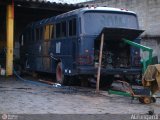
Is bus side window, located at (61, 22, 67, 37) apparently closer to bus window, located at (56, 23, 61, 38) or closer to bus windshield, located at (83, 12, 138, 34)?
bus window, located at (56, 23, 61, 38)

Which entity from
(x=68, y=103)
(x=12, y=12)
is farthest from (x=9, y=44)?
(x=68, y=103)

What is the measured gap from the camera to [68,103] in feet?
40.4

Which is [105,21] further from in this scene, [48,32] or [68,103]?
[68,103]

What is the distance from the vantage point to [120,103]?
1273 cm

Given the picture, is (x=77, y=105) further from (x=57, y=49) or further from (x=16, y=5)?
(x=16, y=5)

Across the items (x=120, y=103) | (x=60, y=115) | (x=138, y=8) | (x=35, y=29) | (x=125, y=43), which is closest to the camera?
(x=60, y=115)

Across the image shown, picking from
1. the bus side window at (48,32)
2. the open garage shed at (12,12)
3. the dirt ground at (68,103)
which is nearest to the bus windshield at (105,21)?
the dirt ground at (68,103)

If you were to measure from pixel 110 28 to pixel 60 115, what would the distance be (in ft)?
21.2

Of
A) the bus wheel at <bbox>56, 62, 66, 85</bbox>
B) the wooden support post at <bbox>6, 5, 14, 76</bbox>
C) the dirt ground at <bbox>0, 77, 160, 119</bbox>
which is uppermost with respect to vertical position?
the wooden support post at <bbox>6, 5, 14, 76</bbox>

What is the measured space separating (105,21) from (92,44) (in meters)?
1.27

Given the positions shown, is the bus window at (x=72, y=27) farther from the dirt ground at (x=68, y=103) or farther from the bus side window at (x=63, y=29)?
the dirt ground at (x=68, y=103)

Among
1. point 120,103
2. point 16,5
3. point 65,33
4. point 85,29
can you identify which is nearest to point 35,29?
point 16,5

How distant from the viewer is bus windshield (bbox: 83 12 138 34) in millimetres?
16692

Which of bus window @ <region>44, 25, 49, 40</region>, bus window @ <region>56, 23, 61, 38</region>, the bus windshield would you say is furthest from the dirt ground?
bus window @ <region>44, 25, 49, 40</region>
